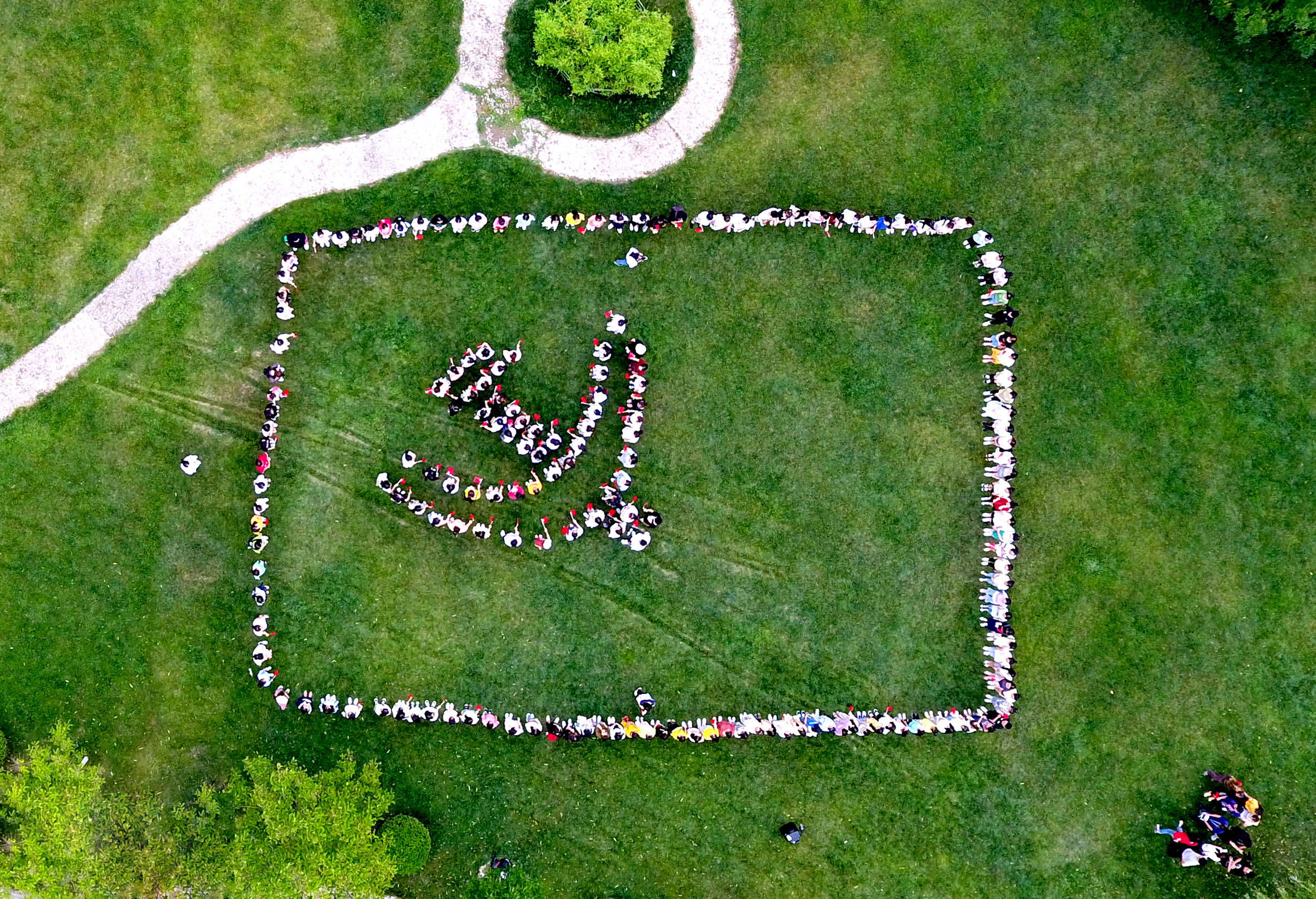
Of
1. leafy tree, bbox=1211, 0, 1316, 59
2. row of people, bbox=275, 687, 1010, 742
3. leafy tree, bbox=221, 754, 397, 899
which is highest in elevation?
leafy tree, bbox=1211, 0, 1316, 59

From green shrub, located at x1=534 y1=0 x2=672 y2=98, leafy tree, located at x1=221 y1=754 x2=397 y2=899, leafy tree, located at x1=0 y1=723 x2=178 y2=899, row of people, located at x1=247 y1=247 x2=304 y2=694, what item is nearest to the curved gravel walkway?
green shrub, located at x1=534 y1=0 x2=672 y2=98

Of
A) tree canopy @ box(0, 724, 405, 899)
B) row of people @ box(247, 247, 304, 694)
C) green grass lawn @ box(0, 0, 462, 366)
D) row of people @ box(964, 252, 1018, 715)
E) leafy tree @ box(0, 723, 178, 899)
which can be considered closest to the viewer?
leafy tree @ box(0, 723, 178, 899)

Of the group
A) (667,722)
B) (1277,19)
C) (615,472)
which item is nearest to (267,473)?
(615,472)

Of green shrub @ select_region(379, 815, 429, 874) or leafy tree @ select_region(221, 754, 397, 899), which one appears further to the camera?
green shrub @ select_region(379, 815, 429, 874)

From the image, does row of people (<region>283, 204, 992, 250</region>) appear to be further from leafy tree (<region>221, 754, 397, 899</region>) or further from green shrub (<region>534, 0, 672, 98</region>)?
leafy tree (<region>221, 754, 397, 899</region>)

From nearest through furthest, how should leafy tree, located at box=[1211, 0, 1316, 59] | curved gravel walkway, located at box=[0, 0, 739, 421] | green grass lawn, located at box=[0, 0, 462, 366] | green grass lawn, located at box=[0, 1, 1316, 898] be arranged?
leafy tree, located at box=[1211, 0, 1316, 59] < green grass lawn, located at box=[0, 1, 1316, 898] < curved gravel walkway, located at box=[0, 0, 739, 421] < green grass lawn, located at box=[0, 0, 462, 366]

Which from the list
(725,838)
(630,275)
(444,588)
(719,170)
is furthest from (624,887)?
(719,170)

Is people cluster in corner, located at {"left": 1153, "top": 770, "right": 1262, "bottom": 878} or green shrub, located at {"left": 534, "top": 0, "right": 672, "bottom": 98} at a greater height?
green shrub, located at {"left": 534, "top": 0, "right": 672, "bottom": 98}

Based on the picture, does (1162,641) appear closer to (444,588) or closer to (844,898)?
(844,898)
